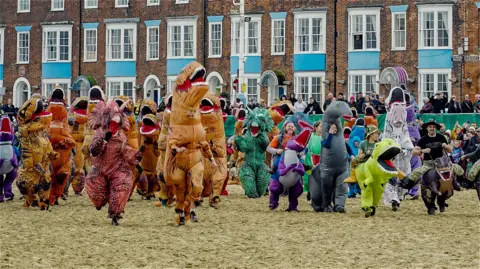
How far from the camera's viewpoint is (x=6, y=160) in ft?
76.1

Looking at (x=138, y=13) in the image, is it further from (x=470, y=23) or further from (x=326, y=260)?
(x=326, y=260)

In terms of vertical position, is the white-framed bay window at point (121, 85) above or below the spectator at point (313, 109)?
above

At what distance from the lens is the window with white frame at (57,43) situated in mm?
58031

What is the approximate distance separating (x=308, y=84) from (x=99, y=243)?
37.3m

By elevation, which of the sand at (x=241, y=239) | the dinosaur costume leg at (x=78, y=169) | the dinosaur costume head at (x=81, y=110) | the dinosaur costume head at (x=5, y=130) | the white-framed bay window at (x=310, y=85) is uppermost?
the white-framed bay window at (x=310, y=85)

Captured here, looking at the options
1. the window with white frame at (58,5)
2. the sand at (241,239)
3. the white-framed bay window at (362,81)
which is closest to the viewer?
the sand at (241,239)

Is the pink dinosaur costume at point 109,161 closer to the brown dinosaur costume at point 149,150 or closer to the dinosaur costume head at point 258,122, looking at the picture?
the brown dinosaur costume at point 149,150

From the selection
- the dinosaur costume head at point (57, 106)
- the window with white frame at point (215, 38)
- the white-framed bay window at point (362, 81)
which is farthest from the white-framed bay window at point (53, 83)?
the dinosaur costume head at point (57, 106)

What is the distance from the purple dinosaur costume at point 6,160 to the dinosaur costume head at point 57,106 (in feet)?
3.73

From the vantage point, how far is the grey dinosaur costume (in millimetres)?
20281

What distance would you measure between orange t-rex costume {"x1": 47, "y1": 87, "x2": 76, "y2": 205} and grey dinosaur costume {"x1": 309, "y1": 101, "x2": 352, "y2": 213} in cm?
511

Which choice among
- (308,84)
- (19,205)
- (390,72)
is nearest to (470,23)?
(390,72)

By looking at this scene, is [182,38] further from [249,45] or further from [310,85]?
[310,85]

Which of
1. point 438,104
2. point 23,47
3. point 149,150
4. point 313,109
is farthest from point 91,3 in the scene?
point 149,150
